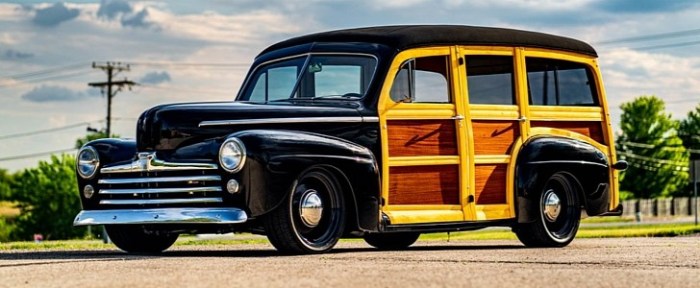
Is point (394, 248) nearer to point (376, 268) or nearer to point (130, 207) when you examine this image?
point (130, 207)

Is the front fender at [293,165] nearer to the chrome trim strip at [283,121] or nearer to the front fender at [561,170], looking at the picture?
the chrome trim strip at [283,121]

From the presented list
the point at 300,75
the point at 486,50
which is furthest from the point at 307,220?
the point at 486,50

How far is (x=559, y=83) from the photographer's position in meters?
14.4

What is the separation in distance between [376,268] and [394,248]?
471 cm

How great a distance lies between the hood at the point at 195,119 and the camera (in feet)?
36.7

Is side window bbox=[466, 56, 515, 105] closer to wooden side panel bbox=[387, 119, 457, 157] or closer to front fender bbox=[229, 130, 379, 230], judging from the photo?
wooden side panel bbox=[387, 119, 457, 157]

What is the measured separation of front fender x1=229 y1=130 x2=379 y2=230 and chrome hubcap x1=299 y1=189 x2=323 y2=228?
25 cm

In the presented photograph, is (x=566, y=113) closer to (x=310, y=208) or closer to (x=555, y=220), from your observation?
(x=555, y=220)

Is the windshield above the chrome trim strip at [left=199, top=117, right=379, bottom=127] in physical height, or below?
above

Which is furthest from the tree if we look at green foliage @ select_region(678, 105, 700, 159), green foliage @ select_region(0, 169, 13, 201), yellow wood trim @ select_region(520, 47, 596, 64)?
green foliage @ select_region(0, 169, 13, 201)

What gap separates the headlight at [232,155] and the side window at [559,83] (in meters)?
4.29

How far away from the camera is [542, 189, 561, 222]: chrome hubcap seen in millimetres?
13834

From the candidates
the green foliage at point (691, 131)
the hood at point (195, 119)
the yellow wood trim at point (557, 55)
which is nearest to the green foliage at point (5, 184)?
the green foliage at point (691, 131)

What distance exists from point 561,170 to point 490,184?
3.54 ft
